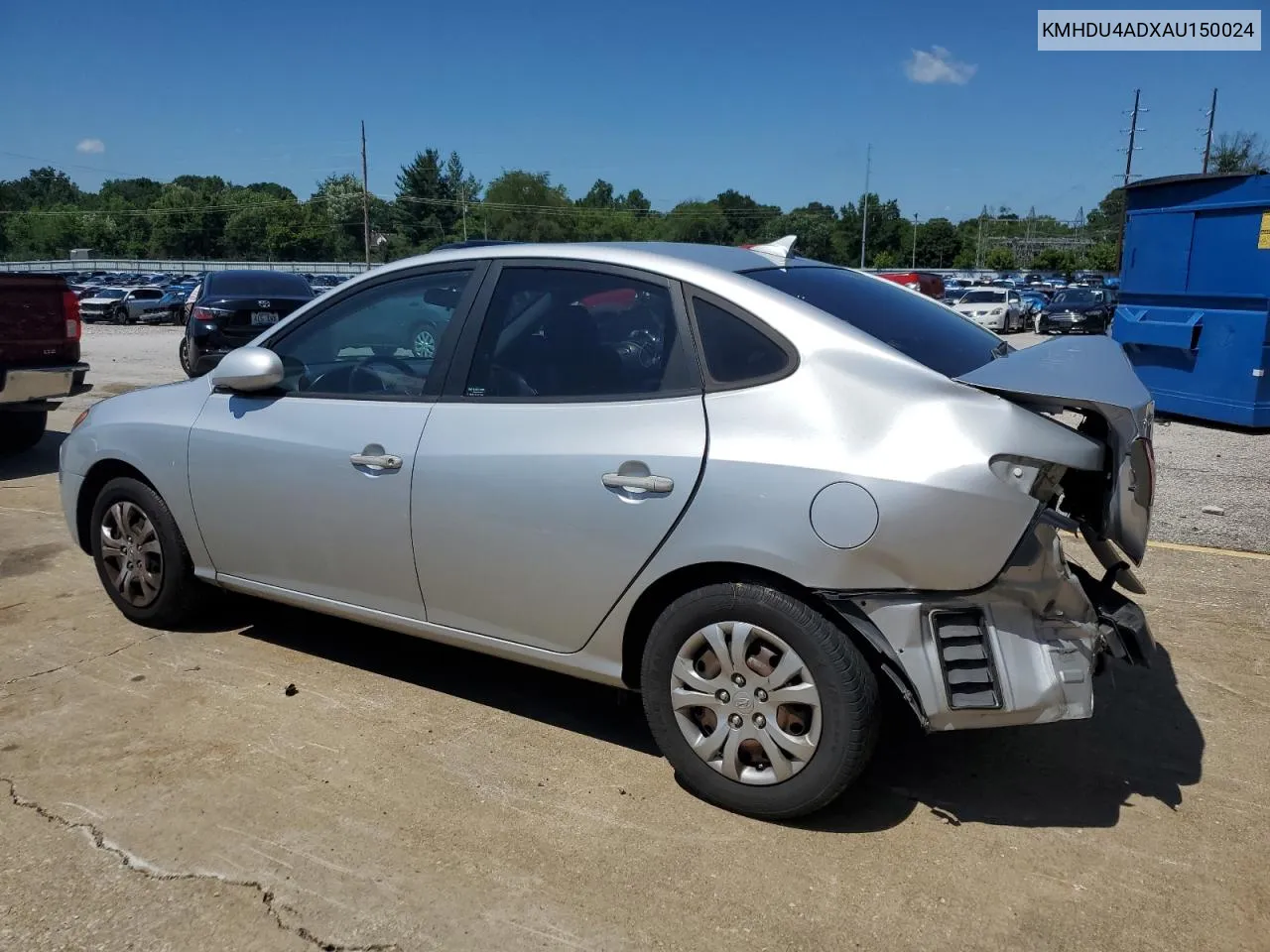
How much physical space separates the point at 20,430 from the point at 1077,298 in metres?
31.5

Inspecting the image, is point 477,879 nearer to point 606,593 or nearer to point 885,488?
point 606,593

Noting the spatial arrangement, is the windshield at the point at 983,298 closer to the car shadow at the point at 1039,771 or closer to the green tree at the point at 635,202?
the car shadow at the point at 1039,771

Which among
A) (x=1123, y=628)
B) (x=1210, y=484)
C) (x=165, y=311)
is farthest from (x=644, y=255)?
(x=165, y=311)

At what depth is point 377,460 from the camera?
143 inches

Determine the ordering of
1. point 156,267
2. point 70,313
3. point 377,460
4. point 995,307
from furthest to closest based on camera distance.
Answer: point 156,267
point 995,307
point 70,313
point 377,460

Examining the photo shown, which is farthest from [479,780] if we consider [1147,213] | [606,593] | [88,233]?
[88,233]

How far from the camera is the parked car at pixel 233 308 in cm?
1359

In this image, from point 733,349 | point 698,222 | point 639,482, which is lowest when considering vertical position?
point 639,482

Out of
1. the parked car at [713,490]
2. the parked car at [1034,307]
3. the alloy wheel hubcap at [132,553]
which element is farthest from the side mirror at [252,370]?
the parked car at [1034,307]

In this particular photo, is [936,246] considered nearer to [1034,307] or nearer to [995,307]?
[1034,307]

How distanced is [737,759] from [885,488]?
96 centimetres

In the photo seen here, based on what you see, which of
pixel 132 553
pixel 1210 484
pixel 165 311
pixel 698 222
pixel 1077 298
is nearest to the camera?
pixel 132 553

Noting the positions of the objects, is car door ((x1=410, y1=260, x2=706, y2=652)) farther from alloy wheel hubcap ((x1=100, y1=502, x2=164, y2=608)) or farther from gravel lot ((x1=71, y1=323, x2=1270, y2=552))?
gravel lot ((x1=71, y1=323, x2=1270, y2=552))

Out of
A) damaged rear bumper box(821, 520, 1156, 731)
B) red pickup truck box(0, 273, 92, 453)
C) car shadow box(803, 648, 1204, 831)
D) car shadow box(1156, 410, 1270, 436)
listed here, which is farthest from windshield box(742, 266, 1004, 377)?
car shadow box(1156, 410, 1270, 436)
